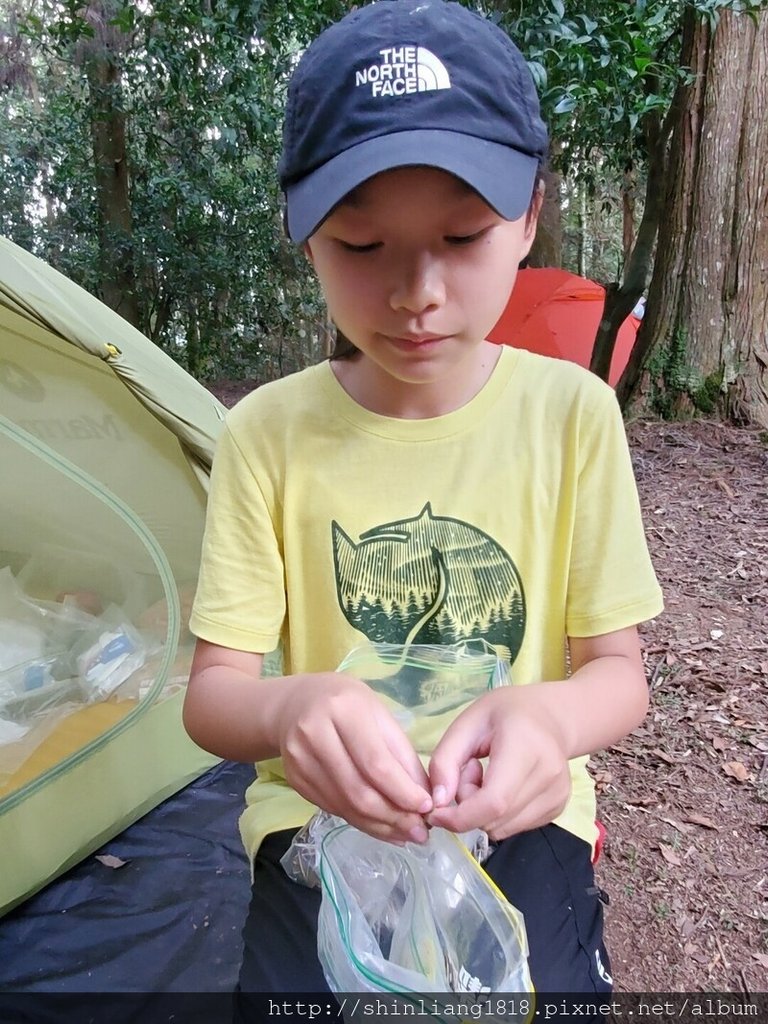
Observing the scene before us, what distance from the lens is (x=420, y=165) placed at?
0.69 meters

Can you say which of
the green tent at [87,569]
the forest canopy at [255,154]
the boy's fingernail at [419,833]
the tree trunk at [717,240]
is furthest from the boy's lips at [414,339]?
the tree trunk at [717,240]

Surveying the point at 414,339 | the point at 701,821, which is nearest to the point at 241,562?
the point at 414,339

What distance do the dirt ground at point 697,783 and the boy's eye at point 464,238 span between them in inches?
48.3

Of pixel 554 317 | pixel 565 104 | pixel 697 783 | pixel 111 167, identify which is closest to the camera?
pixel 697 783

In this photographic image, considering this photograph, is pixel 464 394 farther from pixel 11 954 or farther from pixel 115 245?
pixel 115 245

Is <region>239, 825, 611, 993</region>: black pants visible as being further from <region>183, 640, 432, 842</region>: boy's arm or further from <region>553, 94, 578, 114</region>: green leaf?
<region>553, 94, 578, 114</region>: green leaf

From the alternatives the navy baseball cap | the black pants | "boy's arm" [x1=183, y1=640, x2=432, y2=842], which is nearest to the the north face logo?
the navy baseball cap

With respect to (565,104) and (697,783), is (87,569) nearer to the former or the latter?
(697,783)

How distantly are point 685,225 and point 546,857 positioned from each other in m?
3.32

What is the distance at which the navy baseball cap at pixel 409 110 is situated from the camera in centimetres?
71

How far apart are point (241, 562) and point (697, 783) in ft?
4.13

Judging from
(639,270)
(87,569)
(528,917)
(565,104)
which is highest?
(565,104)

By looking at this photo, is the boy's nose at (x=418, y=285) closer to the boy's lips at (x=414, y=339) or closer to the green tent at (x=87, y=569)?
the boy's lips at (x=414, y=339)

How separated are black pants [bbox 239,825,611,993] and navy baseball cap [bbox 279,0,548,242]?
0.70 metres
